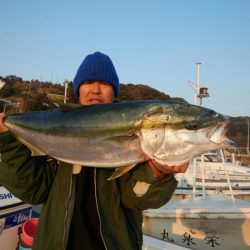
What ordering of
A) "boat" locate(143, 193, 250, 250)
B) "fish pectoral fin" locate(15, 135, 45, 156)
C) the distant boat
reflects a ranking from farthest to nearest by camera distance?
the distant boat, "boat" locate(143, 193, 250, 250), "fish pectoral fin" locate(15, 135, 45, 156)

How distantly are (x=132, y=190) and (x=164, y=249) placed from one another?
1827 millimetres

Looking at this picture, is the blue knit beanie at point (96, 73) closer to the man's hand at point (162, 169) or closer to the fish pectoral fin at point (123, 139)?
the fish pectoral fin at point (123, 139)

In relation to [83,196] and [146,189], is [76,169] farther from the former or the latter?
[146,189]

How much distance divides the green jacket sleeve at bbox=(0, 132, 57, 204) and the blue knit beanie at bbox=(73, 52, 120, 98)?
78 cm

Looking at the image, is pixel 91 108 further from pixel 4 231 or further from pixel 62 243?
pixel 4 231

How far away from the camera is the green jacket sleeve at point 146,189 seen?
2.06 metres

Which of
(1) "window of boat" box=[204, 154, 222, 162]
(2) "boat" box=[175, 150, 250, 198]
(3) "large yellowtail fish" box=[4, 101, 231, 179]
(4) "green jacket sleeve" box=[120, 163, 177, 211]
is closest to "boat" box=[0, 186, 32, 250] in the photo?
(3) "large yellowtail fish" box=[4, 101, 231, 179]

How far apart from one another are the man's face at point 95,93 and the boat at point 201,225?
422 centimetres

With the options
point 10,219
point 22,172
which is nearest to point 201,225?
point 10,219

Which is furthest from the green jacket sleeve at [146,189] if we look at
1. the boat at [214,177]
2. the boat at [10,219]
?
the boat at [214,177]

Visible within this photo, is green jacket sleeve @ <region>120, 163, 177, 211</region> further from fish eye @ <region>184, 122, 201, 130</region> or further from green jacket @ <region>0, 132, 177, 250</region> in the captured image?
fish eye @ <region>184, 122, 201, 130</region>

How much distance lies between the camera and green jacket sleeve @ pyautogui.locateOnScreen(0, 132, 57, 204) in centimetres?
217

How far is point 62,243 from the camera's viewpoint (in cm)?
201

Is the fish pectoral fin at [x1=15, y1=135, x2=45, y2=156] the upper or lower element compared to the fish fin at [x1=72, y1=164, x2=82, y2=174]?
upper
